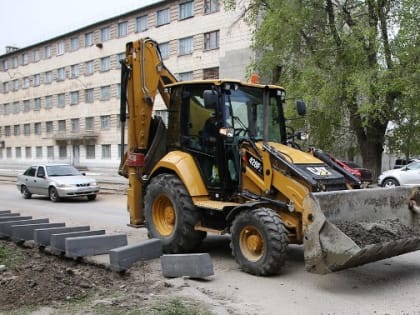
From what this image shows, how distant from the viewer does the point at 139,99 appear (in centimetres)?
988

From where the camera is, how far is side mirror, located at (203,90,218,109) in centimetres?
820

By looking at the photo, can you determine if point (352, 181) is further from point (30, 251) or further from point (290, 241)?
point (30, 251)

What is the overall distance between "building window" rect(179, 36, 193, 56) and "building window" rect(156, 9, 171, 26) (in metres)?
2.77

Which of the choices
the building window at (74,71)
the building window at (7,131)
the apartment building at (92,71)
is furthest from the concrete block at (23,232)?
the building window at (7,131)

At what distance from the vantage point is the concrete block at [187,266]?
7.48m

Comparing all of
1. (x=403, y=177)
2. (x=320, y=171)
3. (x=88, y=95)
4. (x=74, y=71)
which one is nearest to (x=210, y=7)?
(x=88, y=95)

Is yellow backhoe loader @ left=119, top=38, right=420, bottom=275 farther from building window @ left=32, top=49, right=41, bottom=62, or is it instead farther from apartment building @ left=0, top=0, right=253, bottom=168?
building window @ left=32, top=49, right=41, bottom=62

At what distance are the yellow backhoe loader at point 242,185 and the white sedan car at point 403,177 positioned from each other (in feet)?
52.4

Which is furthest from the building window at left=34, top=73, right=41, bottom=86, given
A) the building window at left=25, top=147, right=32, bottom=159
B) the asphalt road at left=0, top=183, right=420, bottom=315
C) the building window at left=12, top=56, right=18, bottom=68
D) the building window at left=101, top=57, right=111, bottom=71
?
the asphalt road at left=0, top=183, right=420, bottom=315

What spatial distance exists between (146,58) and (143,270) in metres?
4.03

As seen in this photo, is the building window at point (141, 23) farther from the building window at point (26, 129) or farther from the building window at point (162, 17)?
the building window at point (26, 129)

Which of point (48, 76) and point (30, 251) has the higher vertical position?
Result: point (48, 76)

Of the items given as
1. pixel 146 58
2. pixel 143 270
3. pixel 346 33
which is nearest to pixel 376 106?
pixel 346 33

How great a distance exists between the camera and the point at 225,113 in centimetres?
853
